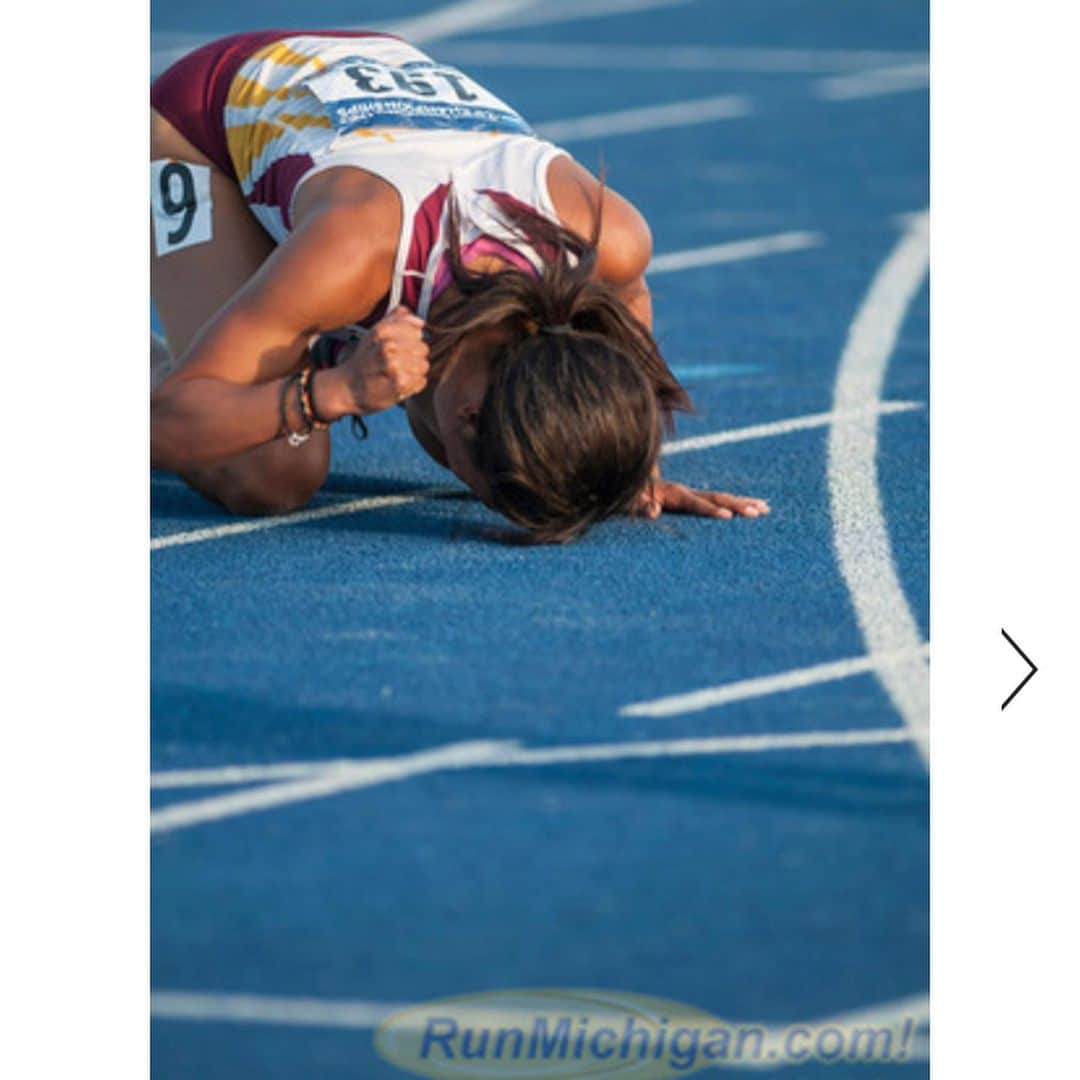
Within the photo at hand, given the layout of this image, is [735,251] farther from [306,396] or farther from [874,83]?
[874,83]

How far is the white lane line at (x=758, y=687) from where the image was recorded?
14.7ft

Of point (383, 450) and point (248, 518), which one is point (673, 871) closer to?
point (248, 518)

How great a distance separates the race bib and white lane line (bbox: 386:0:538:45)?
326 inches

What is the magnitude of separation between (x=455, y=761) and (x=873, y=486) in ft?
7.51

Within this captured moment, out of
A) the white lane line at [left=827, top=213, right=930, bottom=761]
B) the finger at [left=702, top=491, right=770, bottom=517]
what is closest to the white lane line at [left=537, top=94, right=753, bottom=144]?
the white lane line at [left=827, top=213, right=930, bottom=761]

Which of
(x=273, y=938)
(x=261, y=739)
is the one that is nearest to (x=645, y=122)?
(x=261, y=739)

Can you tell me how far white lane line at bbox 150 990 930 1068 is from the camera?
342 cm

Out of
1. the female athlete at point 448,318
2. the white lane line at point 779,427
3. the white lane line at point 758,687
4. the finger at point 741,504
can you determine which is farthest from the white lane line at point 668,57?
the white lane line at point 758,687

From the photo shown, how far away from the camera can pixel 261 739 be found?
4359mm

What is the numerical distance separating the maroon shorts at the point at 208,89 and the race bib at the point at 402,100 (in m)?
0.39

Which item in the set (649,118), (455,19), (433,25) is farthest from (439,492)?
(455,19)

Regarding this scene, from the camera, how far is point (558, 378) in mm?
4895

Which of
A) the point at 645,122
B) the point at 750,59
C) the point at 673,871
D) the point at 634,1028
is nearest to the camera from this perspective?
the point at 634,1028

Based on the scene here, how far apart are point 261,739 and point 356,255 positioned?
1.29m
